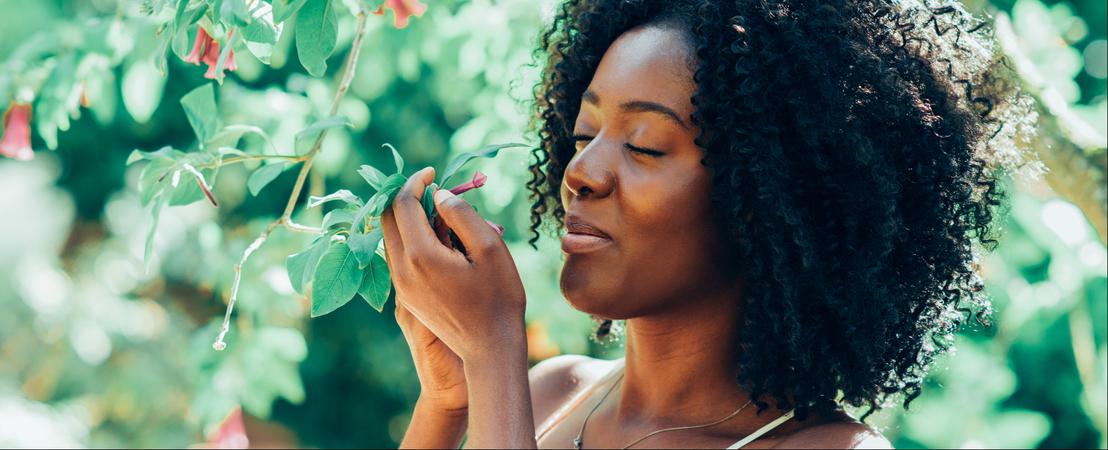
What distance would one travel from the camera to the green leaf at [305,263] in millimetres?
1386

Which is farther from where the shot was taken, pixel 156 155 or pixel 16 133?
pixel 16 133

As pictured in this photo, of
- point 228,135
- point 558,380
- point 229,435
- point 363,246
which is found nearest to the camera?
point 363,246

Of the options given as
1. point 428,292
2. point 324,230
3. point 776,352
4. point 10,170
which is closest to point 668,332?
point 776,352

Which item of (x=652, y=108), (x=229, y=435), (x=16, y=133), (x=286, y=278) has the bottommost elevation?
(x=229, y=435)

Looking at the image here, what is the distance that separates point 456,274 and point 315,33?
1.16 ft

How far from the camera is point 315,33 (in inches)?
57.1

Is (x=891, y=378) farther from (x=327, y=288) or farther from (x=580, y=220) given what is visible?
(x=327, y=288)

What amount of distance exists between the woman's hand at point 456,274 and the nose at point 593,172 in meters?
0.14

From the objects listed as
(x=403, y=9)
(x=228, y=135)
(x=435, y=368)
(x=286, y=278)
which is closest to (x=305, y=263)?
(x=435, y=368)

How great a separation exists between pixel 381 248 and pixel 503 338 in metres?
0.20

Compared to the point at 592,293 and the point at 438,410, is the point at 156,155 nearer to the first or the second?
the point at 438,410

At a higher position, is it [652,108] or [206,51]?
[652,108]

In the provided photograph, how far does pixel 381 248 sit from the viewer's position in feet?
4.88

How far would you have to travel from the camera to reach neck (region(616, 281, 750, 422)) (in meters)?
1.63
